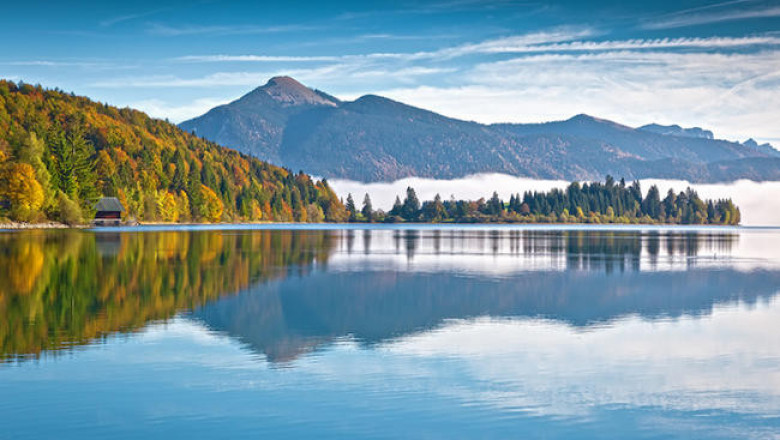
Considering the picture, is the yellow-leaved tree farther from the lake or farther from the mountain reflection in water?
the lake

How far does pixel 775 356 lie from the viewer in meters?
23.8

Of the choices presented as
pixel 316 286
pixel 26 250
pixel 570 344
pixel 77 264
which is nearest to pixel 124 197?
pixel 26 250

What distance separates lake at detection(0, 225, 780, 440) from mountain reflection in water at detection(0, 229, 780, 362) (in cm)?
19

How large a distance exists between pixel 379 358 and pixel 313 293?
17.7 metres

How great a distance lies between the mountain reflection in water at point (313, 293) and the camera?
27438 mm

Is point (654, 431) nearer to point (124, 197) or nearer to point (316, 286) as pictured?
point (316, 286)

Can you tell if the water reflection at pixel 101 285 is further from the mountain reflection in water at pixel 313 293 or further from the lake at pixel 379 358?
the lake at pixel 379 358

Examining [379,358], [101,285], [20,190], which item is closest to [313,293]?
[101,285]

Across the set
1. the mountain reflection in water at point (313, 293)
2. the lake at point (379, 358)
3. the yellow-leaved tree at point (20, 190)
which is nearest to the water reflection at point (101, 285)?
the mountain reflection in water at point (313, 293)

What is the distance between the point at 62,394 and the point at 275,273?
33.1 metres

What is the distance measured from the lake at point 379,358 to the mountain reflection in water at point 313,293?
19 cm

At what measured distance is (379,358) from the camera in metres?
22.4

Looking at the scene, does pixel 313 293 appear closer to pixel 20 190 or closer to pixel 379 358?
pixel 379 358

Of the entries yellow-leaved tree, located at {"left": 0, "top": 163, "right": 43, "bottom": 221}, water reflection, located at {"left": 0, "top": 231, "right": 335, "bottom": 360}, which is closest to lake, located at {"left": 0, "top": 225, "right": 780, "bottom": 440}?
water reflection, located at {"left": 0, "top": 231, "right": 335, "bottom": 360}
